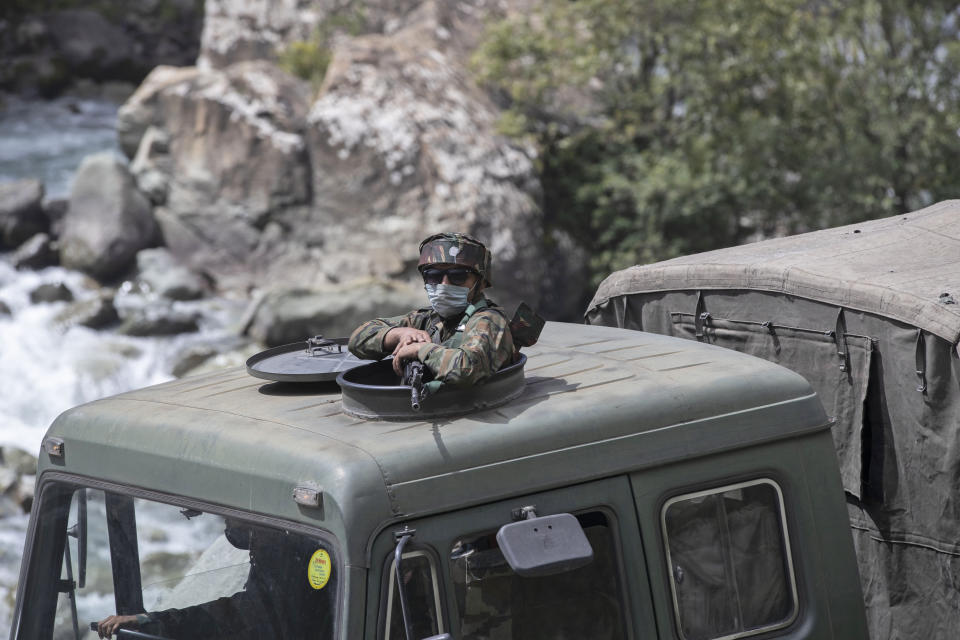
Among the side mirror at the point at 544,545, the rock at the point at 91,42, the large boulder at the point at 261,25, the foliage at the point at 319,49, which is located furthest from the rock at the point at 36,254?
the side mirror at the point at 544,545

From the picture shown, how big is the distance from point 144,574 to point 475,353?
4.79 feet

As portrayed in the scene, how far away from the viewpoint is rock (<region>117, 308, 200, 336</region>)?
1761cm

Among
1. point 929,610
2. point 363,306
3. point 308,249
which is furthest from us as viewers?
point 308,249

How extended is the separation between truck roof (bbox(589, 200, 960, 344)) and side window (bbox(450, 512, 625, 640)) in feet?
5.32

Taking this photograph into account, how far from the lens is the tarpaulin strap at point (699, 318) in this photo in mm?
5434

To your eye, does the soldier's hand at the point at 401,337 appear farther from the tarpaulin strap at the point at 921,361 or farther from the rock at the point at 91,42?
the rock at the point at 91,42

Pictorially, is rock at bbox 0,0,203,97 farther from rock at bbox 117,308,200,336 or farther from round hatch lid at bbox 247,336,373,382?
round hatch lid at bbox 247,336,373,382

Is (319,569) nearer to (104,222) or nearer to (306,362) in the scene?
(306,362)

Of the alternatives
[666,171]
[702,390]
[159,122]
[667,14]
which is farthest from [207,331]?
[702,390]

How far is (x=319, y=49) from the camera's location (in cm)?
2183

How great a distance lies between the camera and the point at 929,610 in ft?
14.8

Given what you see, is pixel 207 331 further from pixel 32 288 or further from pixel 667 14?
pixel 667 14

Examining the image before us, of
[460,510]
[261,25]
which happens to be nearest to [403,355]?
[460,510]

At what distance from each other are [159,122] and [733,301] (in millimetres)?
17174
